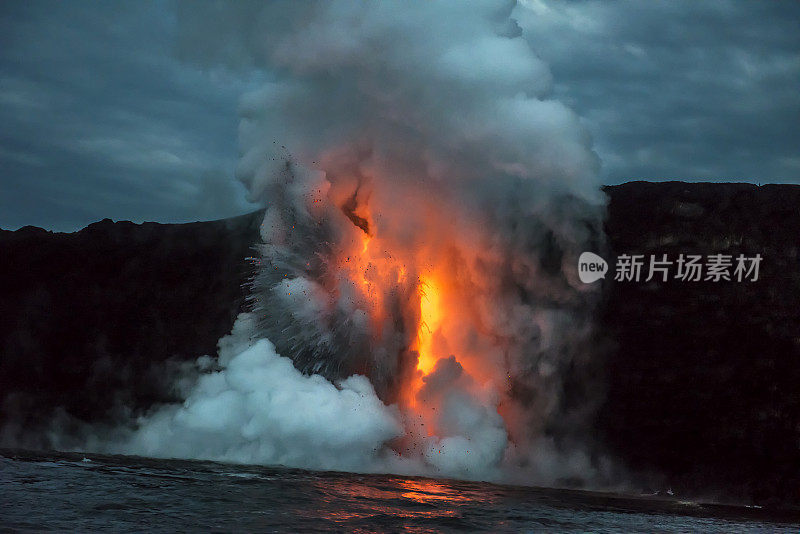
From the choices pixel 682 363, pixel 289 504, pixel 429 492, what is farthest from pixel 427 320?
pixel 682 363

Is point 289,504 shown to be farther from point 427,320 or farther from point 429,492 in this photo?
point 427,320

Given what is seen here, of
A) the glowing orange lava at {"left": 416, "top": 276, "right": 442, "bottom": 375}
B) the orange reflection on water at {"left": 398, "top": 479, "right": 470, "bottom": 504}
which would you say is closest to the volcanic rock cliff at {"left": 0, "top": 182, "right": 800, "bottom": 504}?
the glowing orange lava at {"left": 416, "top": 276, "right": 442, "bottom": 375}

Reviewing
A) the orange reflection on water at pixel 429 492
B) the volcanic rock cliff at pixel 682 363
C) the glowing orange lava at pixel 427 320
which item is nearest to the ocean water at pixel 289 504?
the orange reflection on water at pixel 429 492

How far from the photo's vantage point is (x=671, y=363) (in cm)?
5881

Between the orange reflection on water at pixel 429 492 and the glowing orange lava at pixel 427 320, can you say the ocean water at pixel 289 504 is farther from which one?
the glowing orange lava at pixel 427 320

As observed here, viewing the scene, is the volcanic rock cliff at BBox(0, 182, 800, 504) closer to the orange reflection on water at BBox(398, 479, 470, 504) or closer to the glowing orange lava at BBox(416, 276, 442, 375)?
the glowing orange lava at BBox(416, 276, 442, 375)

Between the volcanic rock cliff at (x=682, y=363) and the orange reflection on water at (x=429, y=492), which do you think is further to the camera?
the volcanic rock cliff at (x=682, y=363)

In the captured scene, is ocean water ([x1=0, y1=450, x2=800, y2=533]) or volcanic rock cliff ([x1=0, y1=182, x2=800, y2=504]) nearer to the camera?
ocean water ([x1=0, y1=450, x2=800, y2=533])

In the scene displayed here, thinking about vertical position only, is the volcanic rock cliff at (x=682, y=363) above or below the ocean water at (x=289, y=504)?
above

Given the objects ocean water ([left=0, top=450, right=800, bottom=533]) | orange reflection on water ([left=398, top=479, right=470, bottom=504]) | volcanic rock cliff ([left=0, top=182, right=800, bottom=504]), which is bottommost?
ocean water ([left=0, top=450, right=800, bottom=533])

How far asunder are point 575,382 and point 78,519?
40.4 m

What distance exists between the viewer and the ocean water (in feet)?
86.2

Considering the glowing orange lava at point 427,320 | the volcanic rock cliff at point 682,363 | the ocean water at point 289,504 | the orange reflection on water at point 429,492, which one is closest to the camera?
the ocean water at point 289,504

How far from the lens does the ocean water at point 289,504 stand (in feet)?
86.2
